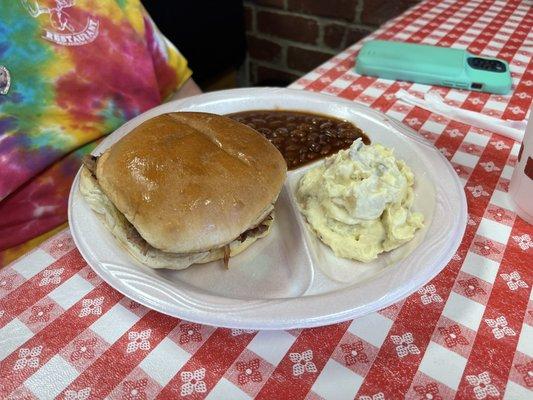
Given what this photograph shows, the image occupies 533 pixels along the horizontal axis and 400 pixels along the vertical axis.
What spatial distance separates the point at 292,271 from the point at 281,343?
211 millimetres

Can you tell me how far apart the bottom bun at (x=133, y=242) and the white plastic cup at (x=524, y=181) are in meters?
0.68

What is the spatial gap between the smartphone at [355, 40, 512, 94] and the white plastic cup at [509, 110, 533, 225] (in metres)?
0.73

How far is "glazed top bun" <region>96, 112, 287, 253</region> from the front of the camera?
99cm

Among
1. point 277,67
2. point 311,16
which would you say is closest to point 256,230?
point 311,16

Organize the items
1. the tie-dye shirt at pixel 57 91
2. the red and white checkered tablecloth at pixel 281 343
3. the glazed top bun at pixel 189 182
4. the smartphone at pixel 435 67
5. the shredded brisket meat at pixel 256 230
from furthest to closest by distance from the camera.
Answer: the smartphone at pixel 435 67, the tie-dye shirt at pixel 57 91, the shredded brisket meat at pixel 256 230, the glazed top bun at pixel 189 182, the red and white checkered tablecloth at pixel 281 343

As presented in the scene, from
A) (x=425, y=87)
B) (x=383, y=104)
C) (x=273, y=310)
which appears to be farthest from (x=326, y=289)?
(x=425, y=87)

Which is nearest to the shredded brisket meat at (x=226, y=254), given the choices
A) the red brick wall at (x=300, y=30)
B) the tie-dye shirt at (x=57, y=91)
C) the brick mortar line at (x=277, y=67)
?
the tie-dye shirt at (x=57, y=91)

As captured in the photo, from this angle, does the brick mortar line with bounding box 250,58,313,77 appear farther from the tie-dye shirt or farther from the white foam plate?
the white foam plate

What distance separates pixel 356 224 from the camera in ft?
3.65

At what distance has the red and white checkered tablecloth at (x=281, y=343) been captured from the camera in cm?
83

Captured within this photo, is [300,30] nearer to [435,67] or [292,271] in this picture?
[435,67]

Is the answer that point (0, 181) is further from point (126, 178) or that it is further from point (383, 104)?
point (383, 104)

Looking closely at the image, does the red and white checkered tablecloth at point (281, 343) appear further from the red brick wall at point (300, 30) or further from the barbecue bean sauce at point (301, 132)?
the red brick wall at point (300, 30)

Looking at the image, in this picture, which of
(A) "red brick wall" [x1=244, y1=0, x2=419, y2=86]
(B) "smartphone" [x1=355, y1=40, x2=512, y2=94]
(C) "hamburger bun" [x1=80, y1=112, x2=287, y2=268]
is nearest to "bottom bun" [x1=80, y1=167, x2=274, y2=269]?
(C) "hamburger bun" [x1=80, y1=112, x2=287, y2=268]
